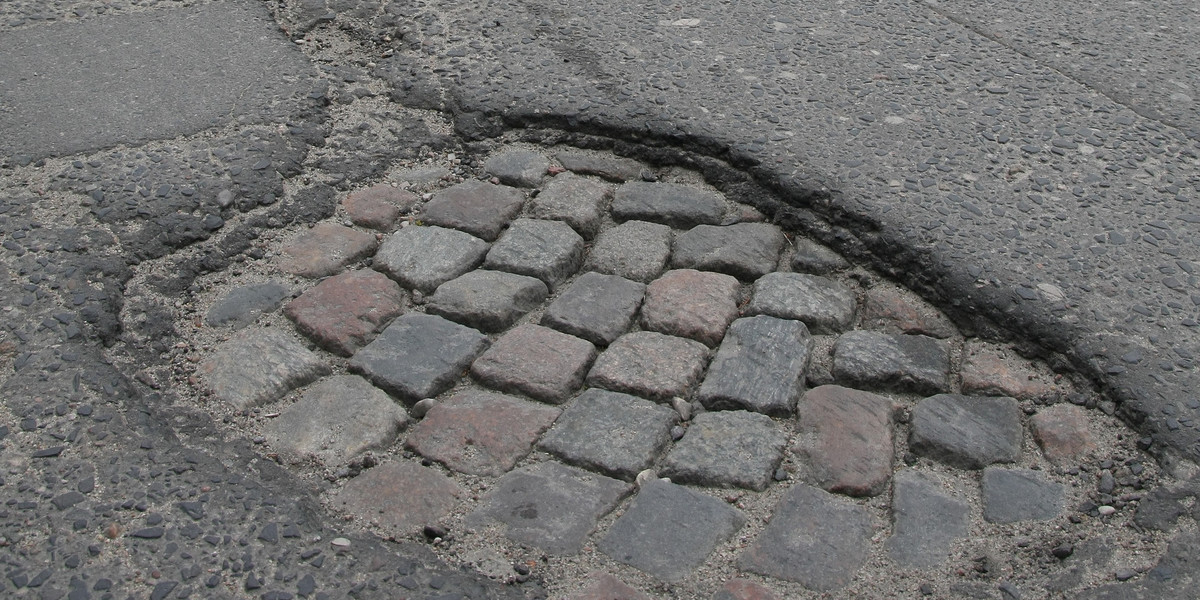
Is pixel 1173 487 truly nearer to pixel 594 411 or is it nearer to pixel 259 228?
pixel 594 411

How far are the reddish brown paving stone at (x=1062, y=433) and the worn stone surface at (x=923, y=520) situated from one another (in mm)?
227

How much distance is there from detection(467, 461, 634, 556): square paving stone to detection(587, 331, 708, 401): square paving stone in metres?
0.27

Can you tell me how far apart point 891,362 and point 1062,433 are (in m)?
0.36

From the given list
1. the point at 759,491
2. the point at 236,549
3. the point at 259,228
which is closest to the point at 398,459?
the point at 236,549

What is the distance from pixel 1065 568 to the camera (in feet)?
6.24

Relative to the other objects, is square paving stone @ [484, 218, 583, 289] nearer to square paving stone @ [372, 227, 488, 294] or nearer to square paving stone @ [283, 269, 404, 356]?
square paving stone @ [372, 227, 488, 294]

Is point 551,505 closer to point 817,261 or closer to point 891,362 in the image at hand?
point 891,362

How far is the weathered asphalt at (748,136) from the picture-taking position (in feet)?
7.34

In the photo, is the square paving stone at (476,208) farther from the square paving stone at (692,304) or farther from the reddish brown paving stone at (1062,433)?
the reddish brown paving stone at (1062,433)

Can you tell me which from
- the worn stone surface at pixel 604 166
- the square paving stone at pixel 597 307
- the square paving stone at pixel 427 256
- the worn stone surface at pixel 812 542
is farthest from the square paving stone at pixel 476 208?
the worn stone surface at pixel 812 542

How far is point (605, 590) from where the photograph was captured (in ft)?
6.06

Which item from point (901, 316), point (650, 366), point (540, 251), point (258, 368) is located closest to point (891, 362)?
point (901, 316)

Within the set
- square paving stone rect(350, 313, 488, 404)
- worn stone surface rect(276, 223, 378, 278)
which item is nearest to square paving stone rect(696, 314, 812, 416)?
square paving stone rect(350, 313, 488, 404)

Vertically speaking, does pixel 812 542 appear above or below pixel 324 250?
above
